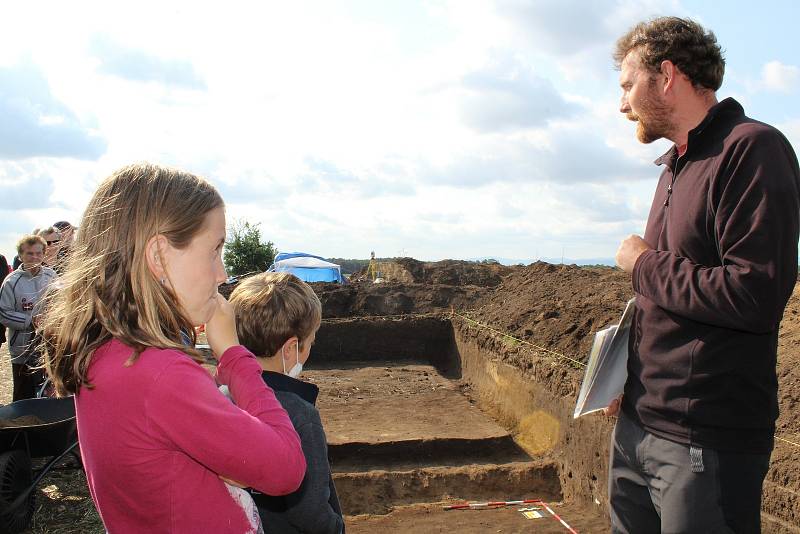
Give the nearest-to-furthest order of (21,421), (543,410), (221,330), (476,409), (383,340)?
(221,330) < (21,421) < (543,410) < (476,409) < (383,340)

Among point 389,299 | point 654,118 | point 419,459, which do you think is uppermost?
point 654,118

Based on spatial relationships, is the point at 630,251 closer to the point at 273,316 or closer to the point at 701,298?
the point at 701,298

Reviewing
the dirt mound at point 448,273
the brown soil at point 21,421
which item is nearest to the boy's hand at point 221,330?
the brown soil at point 21,421

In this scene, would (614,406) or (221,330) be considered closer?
(221,330)

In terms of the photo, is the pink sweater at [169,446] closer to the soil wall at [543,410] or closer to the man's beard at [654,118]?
the man's beard at [654,118]

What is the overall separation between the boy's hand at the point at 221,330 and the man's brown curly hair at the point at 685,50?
1.71 metres

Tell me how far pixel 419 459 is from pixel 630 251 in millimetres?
5215

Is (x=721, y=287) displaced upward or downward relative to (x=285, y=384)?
upward

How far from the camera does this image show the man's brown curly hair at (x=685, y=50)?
2.28m

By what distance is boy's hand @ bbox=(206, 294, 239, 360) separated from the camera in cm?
162

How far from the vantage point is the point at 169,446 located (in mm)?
1355

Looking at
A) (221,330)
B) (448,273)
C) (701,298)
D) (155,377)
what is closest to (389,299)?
(448,273)

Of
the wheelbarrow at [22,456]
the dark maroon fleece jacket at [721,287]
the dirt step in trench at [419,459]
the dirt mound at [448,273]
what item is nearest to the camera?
the dark maroon fleece jacket at [721,287]

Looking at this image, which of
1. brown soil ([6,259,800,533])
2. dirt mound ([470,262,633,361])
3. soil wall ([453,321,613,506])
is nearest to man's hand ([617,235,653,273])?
brown soil ([6,259,800,533])
